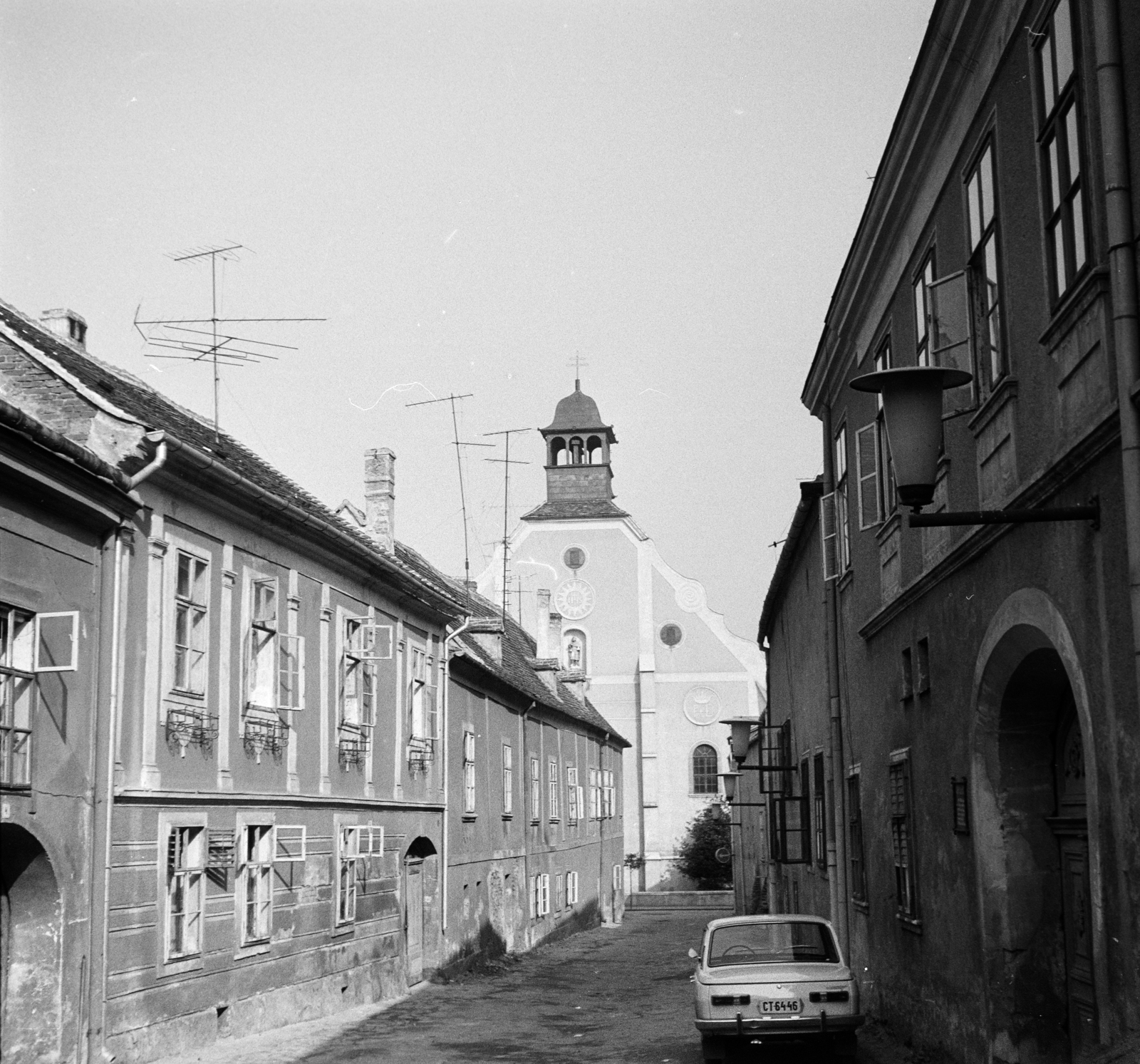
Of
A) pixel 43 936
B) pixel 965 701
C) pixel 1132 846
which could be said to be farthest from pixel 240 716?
pixel 1132 846

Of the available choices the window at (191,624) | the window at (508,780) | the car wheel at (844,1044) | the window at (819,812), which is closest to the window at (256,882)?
the window at (191,624)

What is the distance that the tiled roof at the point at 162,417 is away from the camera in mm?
16562

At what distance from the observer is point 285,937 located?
1884 centimetres

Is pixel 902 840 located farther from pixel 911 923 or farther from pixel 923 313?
pixel 923 313

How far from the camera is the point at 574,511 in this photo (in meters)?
60.3

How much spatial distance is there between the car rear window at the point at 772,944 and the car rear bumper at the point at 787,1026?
0.83m

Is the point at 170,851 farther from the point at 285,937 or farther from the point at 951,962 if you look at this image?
the point at 951,962

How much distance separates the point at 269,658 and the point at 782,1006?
26.4 feet

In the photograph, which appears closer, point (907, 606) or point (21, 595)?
point (21, 595)

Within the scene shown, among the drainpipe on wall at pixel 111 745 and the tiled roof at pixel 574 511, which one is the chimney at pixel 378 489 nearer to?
the drainpipe on wall at pixel 111 745

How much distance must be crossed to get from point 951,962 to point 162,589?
8858 mm

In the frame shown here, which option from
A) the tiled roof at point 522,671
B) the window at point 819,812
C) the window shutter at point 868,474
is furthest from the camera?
the tiled roof at point 522,671

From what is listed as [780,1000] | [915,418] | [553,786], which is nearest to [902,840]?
[780,1000]

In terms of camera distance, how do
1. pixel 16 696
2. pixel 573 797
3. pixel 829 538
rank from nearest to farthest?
pixel 16 696 < pixel 829 538 < pixel 573 797
